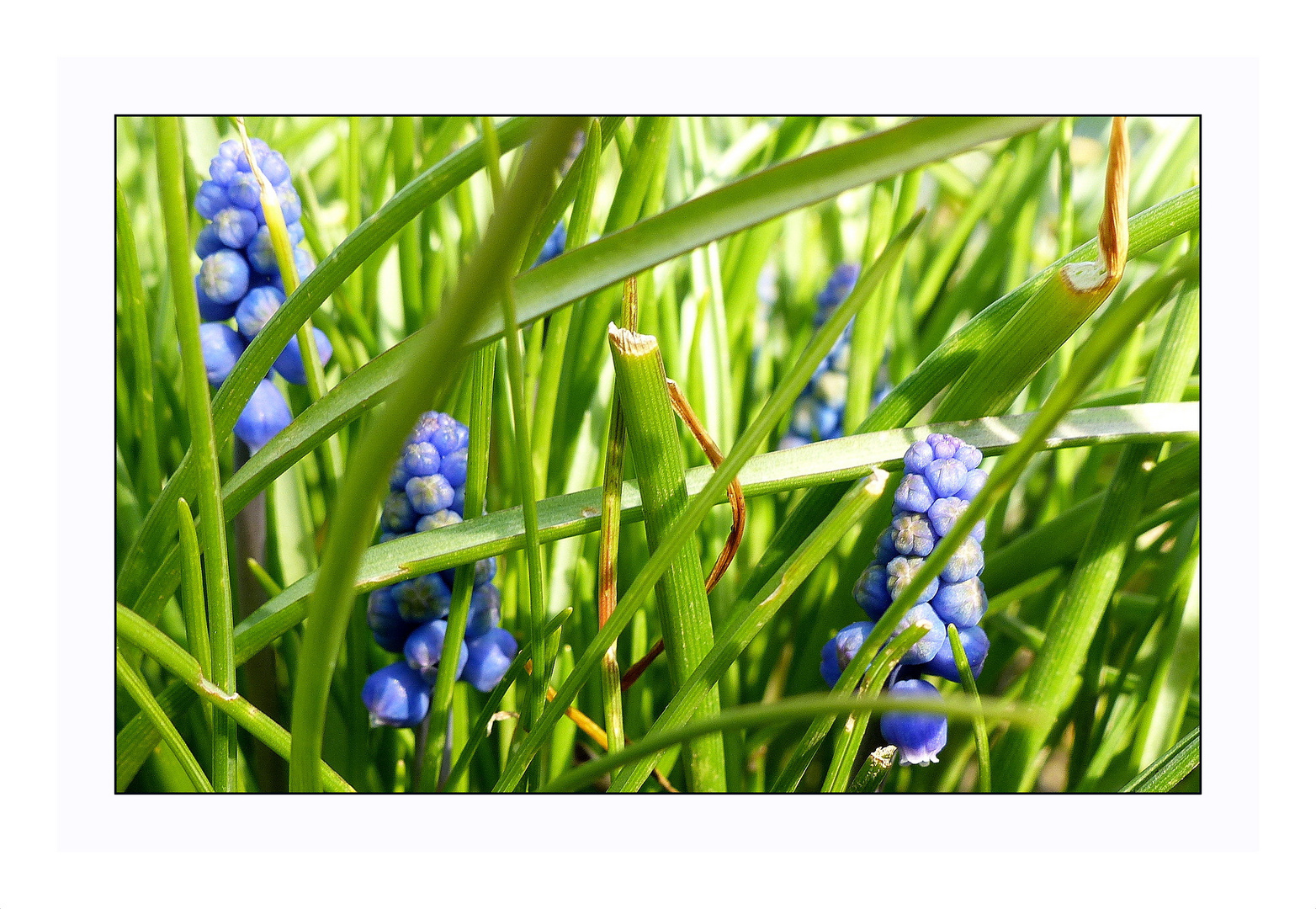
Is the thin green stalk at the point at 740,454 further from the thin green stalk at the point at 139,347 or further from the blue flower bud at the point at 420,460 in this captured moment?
the thin green stalk at the point at 139,347

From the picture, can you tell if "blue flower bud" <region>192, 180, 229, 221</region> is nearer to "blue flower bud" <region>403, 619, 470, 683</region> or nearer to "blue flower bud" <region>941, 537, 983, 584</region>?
"blue flower bud" <region>403, 619, 470, 683</region>

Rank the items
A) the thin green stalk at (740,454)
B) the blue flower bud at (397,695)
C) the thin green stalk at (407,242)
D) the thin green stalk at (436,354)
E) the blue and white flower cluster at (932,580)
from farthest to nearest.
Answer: the thin green stalk at (407,242), the blue flower bud at (397,695), the blue and white flower cluster at (932,580), the thin green stalk at (740,454), the thin green stalk at (436,354)

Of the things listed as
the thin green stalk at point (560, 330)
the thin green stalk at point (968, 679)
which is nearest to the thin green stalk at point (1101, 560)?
the thin green stalk at point (968, 679)

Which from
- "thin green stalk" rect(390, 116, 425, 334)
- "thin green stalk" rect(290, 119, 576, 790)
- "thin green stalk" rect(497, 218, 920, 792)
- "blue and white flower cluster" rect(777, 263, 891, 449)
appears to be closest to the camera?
"thin green stalk" rect(290, 119, 576, 790)

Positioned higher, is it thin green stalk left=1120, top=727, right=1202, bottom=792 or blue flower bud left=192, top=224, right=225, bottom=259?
blue flower bud left=192, top=224, right=225, bottom=259

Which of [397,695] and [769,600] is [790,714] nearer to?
[769,600]

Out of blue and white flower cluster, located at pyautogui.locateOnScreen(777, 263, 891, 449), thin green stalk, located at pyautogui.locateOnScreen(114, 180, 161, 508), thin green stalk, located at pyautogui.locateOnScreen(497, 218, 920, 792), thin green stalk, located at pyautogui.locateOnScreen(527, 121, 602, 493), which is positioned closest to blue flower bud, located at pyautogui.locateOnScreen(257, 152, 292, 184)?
thin green stalk, located at pyautogui.locateOnScreen(114, 180, 161, 508)
